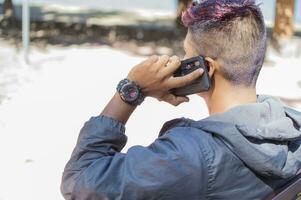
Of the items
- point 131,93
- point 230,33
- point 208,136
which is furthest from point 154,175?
point 230,33

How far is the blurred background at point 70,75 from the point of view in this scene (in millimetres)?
5109

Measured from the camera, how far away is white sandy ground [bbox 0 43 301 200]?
4820 mm

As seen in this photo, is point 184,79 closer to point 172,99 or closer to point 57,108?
point 172,99

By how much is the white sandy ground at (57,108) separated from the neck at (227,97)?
2.84 metres

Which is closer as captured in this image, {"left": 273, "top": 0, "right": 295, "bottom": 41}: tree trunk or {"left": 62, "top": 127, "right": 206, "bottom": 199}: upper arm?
{"left": 62, "top": 127, "right": 206, "bottom": 199}: upper arm

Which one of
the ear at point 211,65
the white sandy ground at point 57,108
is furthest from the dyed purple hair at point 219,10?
the white sandy ground at point 57,108

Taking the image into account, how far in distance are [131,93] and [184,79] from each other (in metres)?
0.16

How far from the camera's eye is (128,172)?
5.02 ft

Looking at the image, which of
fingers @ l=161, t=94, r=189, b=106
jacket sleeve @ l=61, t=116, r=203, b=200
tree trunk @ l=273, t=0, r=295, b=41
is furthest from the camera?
tree trunk @ l=273, t=0, r=295, b=41

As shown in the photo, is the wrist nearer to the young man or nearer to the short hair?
the young man

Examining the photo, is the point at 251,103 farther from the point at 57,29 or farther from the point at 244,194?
the point at 57,29

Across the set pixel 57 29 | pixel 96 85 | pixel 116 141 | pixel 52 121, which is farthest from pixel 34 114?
pixel 57 29

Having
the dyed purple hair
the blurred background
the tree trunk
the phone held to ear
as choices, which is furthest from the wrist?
the tree trunk

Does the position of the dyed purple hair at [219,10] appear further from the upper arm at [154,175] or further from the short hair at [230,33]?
the upper arm at [154,175]
